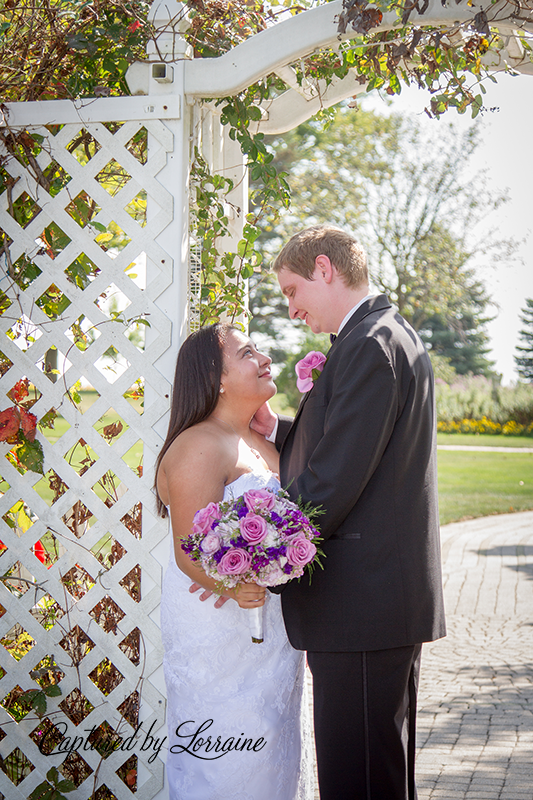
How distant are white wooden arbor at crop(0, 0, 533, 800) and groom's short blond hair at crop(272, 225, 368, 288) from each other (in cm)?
48

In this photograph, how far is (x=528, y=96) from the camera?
57.9 ft

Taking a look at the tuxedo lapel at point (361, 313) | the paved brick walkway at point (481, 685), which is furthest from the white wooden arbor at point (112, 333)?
the paved brick walkway at point (481, 685)

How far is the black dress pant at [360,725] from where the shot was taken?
2.05m

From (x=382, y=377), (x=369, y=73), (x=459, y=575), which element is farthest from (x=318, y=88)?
(x=459, y=575)

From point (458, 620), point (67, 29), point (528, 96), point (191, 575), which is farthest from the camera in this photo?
point (528, 96)

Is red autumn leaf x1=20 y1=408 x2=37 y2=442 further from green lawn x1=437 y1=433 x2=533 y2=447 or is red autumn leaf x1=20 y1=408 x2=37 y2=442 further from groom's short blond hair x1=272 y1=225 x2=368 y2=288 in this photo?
green lawn x1=437 y1=433 x2=533 y2=447

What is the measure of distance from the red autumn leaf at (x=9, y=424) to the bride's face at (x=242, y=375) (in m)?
0.86

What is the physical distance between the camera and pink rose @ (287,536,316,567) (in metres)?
1.89

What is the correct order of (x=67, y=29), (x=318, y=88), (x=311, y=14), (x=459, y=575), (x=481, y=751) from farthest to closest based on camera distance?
(x=459, y=575) → (x=481, y=751) → (x=318, y=88) → (x=67, y=29) → (x=311, y=14)

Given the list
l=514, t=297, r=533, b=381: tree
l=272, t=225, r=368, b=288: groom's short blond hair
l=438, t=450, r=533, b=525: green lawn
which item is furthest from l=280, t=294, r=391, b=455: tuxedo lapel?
l=514, t=297, r=533, b=381: tree

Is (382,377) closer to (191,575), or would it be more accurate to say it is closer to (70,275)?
(191,575)

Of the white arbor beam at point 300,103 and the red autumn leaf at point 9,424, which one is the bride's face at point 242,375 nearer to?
the red autumn leaf at point 9,424

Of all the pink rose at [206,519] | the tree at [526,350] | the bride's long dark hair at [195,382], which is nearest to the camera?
the pink rose at [206,519]

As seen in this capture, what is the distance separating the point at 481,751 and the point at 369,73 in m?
3.36
